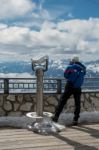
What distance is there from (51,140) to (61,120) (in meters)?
2.09

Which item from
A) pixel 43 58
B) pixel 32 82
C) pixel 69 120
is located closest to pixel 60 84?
pixel 32 82

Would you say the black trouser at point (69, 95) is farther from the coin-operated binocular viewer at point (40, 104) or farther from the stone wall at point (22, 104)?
the stone wall at point (22, 104)

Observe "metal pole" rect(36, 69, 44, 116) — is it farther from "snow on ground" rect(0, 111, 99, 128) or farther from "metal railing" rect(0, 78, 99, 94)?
"metal railing" rect(0, 78, 99, 94)

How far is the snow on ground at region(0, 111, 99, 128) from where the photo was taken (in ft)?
33.1

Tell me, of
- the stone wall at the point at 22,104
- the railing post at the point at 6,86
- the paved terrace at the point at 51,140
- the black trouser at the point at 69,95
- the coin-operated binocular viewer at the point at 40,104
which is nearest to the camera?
the paved terrace at the point at 51,140

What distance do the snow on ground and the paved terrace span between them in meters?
0.42

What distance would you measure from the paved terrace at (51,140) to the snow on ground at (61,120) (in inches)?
16.5

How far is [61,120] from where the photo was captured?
34.6ft

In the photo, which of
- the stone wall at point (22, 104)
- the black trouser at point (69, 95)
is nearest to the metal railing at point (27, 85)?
the stone wall at point (22, 104)

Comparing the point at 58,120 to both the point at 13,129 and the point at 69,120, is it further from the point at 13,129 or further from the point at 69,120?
the point at 13,129

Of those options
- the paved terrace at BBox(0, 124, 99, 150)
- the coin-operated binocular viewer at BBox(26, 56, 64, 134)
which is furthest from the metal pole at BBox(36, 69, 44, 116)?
the paved terrace at BBox(0, 124, 99, 150)

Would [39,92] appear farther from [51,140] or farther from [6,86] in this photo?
[6,86]

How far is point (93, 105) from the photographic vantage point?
45.1 ft

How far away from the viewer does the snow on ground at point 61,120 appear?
33.1 feet
